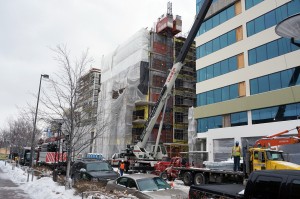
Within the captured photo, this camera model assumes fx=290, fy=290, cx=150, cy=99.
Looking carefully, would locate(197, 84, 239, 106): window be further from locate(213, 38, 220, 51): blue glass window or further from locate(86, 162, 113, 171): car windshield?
locate(86, 162, 113, 171): car windshield

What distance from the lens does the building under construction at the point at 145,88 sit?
154 ft

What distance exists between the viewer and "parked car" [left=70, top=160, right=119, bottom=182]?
1544 cm

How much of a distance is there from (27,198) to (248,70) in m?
23.9

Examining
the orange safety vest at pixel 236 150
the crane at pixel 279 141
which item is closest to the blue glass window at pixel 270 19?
the crane at pixel 279 141

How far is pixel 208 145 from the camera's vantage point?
32969mm

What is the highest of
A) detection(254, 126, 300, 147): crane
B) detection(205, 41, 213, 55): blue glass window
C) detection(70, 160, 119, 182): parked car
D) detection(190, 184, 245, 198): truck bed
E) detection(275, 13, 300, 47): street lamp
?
detection(205, 41, 213, 55): blue glass window

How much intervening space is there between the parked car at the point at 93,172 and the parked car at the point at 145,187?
3.80 meters

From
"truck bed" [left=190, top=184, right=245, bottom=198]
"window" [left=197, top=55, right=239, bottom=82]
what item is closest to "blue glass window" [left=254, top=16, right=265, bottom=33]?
"window" [left=197, top=55, right=239, bottom=82]

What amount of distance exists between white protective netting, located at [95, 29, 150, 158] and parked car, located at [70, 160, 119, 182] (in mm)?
24975

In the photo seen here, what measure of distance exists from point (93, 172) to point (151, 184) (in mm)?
6374

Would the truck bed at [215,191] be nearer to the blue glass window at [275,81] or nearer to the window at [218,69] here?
the blue glass window at [275,81]

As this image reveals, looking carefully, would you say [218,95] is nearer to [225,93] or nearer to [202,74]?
[225,93]

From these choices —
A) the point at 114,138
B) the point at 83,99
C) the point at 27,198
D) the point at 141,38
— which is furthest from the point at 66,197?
the point at 141,38

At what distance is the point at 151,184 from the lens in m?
10.7
